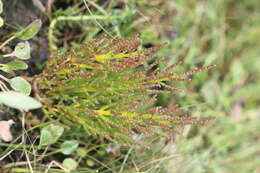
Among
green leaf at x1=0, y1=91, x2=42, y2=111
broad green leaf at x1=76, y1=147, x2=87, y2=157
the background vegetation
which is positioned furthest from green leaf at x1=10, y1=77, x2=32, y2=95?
broad green leaf at x1=76, y1=147, x2=87, y2=157

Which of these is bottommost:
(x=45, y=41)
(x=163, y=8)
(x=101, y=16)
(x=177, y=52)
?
(x=45, y=41)

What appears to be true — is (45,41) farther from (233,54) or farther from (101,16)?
(233,54)

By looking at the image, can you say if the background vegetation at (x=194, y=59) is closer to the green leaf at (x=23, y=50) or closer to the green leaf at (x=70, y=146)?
the green leaf at (x=70, y=146)

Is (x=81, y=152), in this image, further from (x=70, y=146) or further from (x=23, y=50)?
(x=23, y=50)

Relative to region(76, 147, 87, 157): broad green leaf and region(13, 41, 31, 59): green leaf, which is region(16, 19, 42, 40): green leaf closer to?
region(13, 41, 31, 59): green leaf

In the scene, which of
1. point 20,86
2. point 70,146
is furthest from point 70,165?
point 20,86

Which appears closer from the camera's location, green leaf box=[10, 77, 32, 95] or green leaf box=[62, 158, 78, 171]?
green leaf box=[10, 77, 32, 95]

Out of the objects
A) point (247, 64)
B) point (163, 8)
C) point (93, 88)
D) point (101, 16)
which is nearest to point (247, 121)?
point (247, 64)
